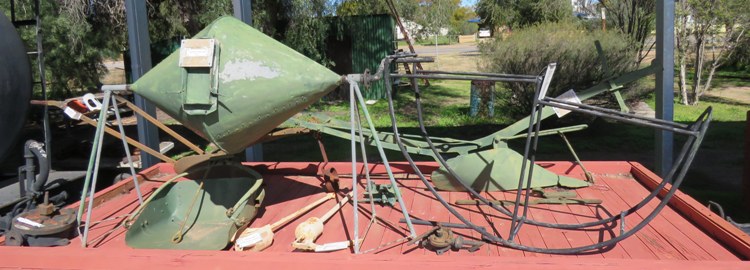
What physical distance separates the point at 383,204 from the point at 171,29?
318 inches

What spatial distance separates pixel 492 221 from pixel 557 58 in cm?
857

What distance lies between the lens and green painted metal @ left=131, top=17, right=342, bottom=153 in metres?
3.39

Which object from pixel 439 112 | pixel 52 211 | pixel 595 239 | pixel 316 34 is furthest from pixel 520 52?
pixel 52 211

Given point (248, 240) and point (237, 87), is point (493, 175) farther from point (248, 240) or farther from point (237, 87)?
point (237, 87)

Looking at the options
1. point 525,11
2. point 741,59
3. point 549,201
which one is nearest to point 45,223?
point 549,201

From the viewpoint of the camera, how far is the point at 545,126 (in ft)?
37.0


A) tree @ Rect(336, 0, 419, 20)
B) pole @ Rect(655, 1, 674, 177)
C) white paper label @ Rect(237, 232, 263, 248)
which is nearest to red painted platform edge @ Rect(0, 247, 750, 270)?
white paper label @ Rect(237, 232, 263, 248)

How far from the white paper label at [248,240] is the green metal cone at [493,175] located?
1.71 metres

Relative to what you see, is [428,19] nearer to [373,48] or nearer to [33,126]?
[373,48]

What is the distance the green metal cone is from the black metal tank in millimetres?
3696

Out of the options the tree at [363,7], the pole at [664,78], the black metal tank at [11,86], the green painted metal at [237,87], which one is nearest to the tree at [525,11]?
the tree at [363,7]

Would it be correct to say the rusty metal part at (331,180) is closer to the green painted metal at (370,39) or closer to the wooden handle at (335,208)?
the wooden handle at (335,208)

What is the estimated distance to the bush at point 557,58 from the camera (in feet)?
37.2

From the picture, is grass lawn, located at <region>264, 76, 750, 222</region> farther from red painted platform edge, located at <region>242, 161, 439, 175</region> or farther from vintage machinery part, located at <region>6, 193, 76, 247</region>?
vintage machinery part, located at <region>6, 193, 76, 247</region>
